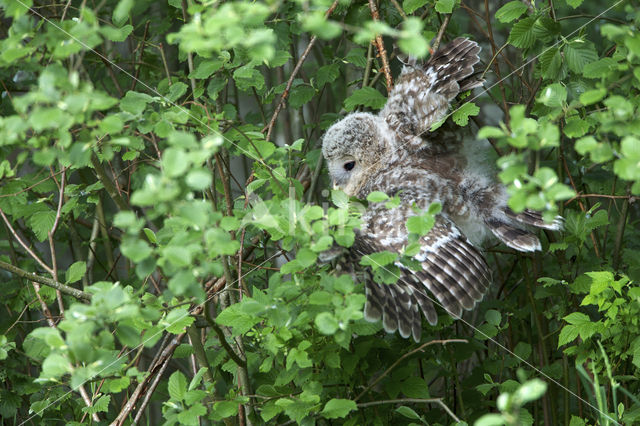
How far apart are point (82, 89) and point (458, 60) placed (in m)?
1.47

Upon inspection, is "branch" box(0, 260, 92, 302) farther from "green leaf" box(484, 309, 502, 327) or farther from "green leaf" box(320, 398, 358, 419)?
"green leaf" box(484, 309, 502, 327)

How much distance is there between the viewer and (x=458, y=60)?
7.93 feet

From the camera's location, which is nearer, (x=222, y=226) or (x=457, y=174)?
(x=222, y=226)

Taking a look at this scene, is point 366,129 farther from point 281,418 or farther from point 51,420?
point 51,420

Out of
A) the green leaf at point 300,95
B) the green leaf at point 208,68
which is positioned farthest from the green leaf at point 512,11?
the green leaf at point 208,68

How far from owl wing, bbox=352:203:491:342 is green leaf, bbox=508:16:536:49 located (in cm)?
60

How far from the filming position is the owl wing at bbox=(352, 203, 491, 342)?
193cm

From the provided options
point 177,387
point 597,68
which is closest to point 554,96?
point 597,68

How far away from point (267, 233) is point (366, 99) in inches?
22.7

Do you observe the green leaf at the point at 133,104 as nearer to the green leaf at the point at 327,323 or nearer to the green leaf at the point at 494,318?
the green leaf at the point at 327,323

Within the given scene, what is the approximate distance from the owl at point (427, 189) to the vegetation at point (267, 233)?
9 cm

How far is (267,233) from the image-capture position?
2.44m

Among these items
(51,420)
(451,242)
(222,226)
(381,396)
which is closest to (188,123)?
(222,226)

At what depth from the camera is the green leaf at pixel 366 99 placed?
7.93 feet
